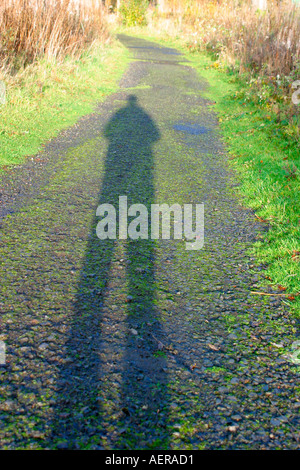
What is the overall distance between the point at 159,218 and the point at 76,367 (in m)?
2.19

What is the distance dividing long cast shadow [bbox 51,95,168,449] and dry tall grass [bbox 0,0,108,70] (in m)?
5.97

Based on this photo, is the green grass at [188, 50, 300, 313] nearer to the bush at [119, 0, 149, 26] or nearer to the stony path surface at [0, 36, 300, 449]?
the stony path surface at [0, 36, 300, 449]

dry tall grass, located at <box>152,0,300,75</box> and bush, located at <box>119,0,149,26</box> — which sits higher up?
bush, located at <box>119,0,149,26</box>

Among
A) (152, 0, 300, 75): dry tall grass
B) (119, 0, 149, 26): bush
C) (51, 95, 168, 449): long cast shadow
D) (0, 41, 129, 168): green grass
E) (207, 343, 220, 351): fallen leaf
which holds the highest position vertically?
(119, 0, 149, 26): bush

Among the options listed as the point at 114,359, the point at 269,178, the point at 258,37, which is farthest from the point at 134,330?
the point at 258,37

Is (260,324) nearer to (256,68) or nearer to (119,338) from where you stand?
(119,338)

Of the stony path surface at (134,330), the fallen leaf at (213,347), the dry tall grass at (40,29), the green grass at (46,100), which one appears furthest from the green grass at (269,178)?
the dry tall grass at (40,29)

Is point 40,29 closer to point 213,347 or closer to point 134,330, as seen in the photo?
point 134,330

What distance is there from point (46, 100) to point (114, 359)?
281 inches

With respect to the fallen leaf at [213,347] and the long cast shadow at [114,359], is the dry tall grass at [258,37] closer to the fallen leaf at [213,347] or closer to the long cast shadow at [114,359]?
the long cast shadow at [114,359]

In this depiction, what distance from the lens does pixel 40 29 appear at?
930 centimetres

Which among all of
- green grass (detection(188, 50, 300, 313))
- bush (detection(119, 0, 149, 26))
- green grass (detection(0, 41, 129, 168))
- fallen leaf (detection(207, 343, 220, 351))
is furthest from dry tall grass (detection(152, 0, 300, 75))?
bush (detection(119, 0, 149, 26))

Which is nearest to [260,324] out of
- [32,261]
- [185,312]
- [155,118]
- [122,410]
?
[185,312]

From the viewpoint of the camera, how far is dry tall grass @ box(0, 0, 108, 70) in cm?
808
